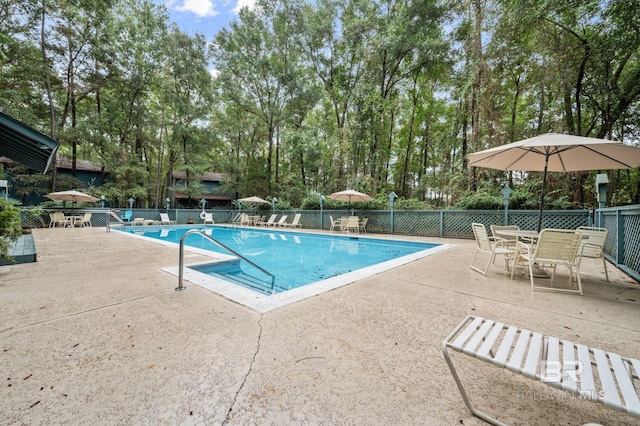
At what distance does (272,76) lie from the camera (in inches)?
688

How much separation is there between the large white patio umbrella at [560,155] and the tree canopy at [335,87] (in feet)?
14.3

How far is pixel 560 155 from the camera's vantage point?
3.97m

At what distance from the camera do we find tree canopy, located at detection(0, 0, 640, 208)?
26.9ft

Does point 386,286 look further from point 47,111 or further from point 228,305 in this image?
point 47,111

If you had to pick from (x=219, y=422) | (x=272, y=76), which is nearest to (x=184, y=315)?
(x=219, y=422)

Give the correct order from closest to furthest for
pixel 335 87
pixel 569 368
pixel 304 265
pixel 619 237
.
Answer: pixel 569 368 → pixel 619 237 → pixel 304 265 → pixel 335 87

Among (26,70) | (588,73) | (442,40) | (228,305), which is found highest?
(442,40)

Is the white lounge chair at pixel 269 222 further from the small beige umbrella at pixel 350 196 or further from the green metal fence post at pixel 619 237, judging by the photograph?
→ the green metal fence post at pixel 619 237

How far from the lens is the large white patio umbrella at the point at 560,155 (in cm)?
319

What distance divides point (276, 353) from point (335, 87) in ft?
57.3

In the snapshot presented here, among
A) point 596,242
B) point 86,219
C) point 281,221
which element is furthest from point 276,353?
point 86,219

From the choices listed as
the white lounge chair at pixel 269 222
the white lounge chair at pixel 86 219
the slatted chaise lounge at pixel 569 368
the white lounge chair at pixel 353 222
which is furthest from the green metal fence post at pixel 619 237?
the white lounge chair at pixel 86 219

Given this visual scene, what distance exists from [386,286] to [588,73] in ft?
36.0

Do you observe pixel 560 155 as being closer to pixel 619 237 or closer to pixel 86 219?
pixel 619 237
